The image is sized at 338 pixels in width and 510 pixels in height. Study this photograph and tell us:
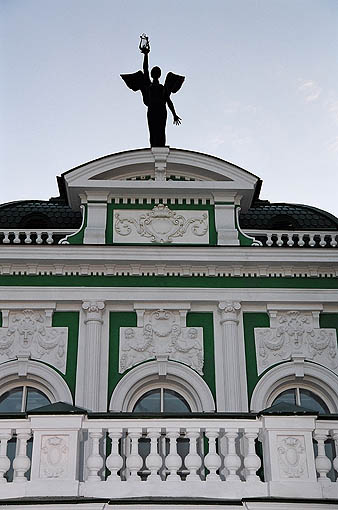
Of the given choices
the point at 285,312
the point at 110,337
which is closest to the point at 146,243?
the point at 110,337

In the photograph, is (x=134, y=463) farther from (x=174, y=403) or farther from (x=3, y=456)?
(x=174, y=403)

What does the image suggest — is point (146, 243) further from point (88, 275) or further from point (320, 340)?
point (320, 340)

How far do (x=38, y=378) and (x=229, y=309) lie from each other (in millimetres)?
3479

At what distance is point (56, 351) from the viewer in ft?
43.5

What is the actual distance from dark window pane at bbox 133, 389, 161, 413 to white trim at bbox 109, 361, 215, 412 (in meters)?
0.11

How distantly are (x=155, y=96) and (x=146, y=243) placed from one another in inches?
139

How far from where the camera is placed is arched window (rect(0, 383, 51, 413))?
1313 cm

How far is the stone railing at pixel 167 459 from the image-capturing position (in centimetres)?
870

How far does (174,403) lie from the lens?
13.2m

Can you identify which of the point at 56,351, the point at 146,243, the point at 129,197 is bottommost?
the point at 56,351

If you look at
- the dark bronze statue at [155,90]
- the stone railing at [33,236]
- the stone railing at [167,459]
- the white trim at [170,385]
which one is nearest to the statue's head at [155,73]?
the dark bronze statue at [155,90]

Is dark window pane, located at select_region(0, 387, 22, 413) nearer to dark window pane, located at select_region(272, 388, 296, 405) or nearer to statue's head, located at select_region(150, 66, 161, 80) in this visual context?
dark window pane, located at select_region(272, 388, 296, 405)

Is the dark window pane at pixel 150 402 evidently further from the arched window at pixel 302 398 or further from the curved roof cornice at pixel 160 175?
the curved roof cornice at pixel 160 175

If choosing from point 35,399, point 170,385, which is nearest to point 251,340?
point 170,385
